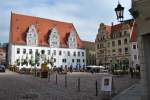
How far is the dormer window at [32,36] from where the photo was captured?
272ft

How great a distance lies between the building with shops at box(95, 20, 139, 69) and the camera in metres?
78.9

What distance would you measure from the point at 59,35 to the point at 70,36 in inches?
152

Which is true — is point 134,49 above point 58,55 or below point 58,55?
above

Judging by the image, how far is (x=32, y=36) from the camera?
3290 inches

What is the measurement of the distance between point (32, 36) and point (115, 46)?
25901 mm

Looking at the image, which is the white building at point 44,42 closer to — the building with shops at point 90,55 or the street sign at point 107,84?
the building with shops at point 90,55

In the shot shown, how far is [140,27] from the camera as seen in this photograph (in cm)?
1182

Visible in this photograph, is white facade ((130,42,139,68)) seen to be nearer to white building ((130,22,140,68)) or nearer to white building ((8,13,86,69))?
white building ((130,22,140,68))

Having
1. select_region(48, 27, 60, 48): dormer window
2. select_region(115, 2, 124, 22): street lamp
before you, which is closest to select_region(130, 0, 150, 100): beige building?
select_region(115, 2, 124, 22): street lamp

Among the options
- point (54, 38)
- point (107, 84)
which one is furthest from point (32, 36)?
point (107, 84)

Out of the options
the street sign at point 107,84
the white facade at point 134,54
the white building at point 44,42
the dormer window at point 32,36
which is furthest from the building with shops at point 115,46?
the street sign at point 107,84

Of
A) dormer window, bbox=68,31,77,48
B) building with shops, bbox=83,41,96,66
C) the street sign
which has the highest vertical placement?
dormer window, bbox=68,31,77,48

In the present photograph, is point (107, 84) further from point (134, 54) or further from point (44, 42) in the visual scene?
point (44, 42)

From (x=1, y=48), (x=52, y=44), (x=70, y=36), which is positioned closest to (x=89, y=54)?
(x=70, y=36)
